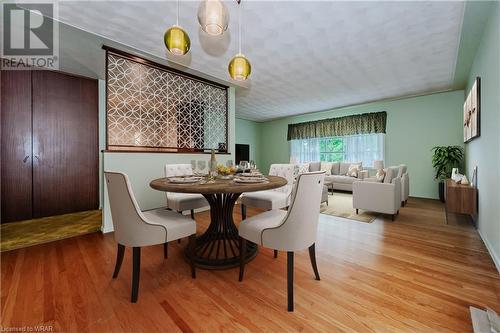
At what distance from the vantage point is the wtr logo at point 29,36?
2094 millimetres

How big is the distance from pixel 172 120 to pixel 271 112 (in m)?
4.15

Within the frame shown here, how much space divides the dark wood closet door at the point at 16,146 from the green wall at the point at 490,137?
19.6 feet

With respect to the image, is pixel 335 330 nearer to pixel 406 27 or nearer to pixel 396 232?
pixel 396 232

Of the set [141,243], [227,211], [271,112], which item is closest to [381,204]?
[227,211]

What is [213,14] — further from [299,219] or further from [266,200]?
[266,200]

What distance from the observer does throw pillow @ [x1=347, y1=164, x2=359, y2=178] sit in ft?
18.7

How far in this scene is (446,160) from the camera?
4527 millimetres

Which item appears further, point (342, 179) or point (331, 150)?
point (331, 150)

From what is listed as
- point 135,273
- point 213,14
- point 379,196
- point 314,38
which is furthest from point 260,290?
point 314,38

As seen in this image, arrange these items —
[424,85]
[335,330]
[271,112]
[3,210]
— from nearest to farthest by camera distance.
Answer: [335,330]
[3,210]
[424,85]
[271,112]

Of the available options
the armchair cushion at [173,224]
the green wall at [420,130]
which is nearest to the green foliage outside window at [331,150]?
Answer: the green wall at [420,130]

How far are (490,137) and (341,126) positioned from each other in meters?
4.41

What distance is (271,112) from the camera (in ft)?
22.8

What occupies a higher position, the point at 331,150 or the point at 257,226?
the point at 331,150
